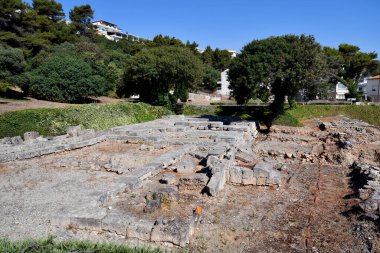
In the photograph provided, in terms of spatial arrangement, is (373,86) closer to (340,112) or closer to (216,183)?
(340,112)

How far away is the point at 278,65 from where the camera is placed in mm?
19672

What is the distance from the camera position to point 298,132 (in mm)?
20500

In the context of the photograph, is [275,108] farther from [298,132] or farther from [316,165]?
[316,165]

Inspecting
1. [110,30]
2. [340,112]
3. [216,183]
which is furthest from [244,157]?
[110,30]

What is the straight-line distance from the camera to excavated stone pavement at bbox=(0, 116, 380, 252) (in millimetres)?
6465

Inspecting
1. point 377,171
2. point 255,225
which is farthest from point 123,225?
point 377,171

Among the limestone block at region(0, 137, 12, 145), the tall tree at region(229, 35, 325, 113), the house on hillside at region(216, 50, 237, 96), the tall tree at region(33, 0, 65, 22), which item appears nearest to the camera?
the limestone block at region(0, 137, 12, 145)

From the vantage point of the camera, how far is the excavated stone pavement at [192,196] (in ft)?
21.2

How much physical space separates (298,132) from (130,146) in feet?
35.0

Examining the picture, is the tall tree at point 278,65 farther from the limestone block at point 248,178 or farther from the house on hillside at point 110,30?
the house on hillside at point 110,30

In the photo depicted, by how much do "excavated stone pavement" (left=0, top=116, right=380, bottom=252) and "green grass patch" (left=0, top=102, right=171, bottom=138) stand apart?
209cm

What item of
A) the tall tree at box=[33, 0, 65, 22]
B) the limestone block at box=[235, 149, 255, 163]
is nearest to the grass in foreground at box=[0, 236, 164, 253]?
the limestone block at box=[235, 149, 255, 163]

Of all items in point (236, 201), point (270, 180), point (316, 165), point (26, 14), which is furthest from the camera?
point (26, 14)

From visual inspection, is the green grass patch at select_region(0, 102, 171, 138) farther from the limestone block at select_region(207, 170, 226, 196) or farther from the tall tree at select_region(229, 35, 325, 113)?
the limestone block at select_region(207, 170, 226, 196)
